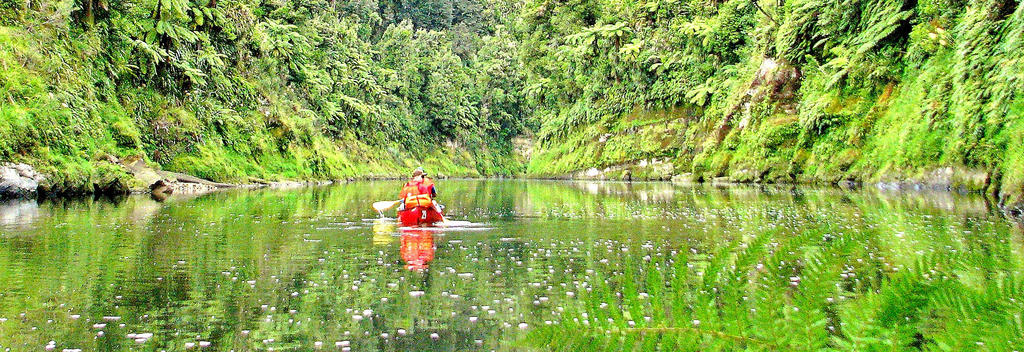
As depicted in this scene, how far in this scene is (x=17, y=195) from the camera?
20891 millimetres

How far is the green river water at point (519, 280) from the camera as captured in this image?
6.93ft

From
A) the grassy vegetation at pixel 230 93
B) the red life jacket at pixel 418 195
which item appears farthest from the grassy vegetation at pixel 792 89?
the grassy vegetation at pixel 230 93

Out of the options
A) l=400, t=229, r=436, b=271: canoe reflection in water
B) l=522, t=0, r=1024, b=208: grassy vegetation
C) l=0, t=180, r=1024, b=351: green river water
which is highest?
l=522, t=0, r=1024, b=208: grassy vegetation

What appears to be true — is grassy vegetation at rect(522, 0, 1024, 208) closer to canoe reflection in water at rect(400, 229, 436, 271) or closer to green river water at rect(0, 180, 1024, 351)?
green river water at rect(0, 180, 1024, 351)

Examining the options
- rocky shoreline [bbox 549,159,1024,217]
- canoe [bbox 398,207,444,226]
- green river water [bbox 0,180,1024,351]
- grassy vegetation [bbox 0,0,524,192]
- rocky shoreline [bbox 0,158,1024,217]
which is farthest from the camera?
grassy vegetation [bbox 0,0,524,192]

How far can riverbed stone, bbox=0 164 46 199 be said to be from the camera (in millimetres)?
20328

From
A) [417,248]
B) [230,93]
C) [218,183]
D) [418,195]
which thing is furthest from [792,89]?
[230,93]

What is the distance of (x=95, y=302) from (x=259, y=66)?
4293 centimetres

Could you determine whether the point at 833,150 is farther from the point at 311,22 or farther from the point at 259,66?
the point at 311,22

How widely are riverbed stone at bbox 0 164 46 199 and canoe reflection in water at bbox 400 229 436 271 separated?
1301 cm

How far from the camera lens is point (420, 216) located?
1558 cm

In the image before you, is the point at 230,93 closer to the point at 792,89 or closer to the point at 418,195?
the point at 792,89

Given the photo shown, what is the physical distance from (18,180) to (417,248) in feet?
50.2

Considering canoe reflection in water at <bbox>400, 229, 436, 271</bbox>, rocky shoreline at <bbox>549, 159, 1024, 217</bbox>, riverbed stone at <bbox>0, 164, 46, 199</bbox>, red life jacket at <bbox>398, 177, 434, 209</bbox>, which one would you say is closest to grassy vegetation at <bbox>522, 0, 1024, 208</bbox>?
rocky shoreline at <bbox>549, 159, 1024, 217</bbox>
